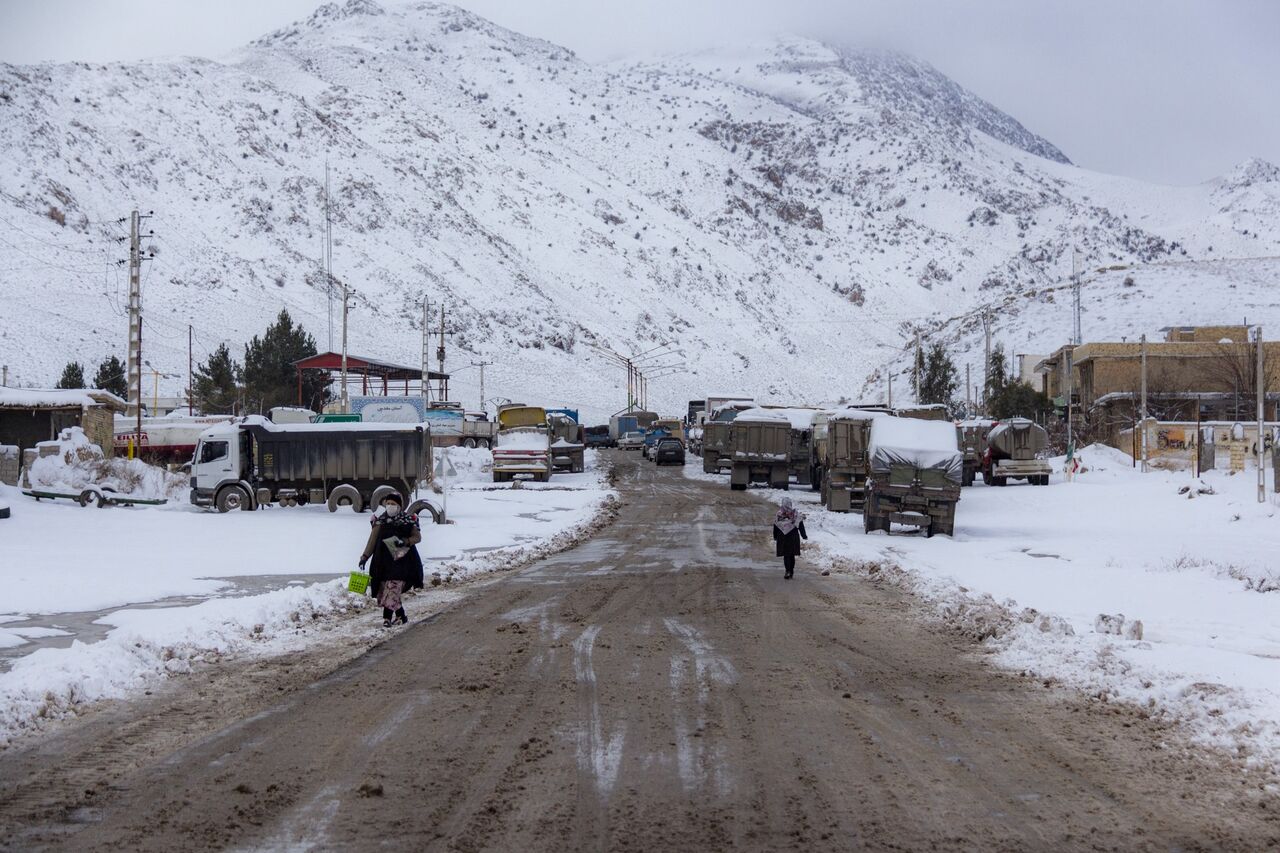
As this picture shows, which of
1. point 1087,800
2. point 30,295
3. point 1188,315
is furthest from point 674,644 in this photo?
point 30,295

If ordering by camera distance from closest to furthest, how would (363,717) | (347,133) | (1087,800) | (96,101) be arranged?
(1087,800)
(363,717)
(96,101)
(347,133)

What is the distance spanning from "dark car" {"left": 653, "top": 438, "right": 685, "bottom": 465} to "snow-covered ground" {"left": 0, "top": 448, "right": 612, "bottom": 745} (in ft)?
94.1

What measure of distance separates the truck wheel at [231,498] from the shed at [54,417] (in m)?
12.9

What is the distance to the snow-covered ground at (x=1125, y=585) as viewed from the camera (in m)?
10.2

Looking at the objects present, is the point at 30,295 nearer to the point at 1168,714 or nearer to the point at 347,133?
the point at 347,133

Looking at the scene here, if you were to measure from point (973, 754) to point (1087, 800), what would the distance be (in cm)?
113

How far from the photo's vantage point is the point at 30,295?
345ft

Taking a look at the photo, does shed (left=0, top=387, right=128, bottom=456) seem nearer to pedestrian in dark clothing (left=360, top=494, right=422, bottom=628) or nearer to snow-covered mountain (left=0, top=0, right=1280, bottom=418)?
pedestrian in dark clothing (left=360, top=494, right=422, bottom=628)

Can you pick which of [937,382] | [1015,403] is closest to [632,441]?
[937,382]

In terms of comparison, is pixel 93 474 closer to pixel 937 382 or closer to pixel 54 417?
pixel 54 417

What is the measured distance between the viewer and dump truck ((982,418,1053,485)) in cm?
4516

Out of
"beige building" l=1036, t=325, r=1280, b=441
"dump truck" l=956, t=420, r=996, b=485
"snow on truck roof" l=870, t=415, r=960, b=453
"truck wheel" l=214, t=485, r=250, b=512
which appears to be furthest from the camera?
"beige building" l=1036, t=325, r=1280, b=441

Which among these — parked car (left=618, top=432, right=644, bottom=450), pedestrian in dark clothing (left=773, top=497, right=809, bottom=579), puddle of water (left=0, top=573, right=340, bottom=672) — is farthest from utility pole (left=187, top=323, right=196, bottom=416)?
pedestrian in dark clothing (left=773, top=497, right=809, bottom=579)

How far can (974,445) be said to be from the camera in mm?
47969
